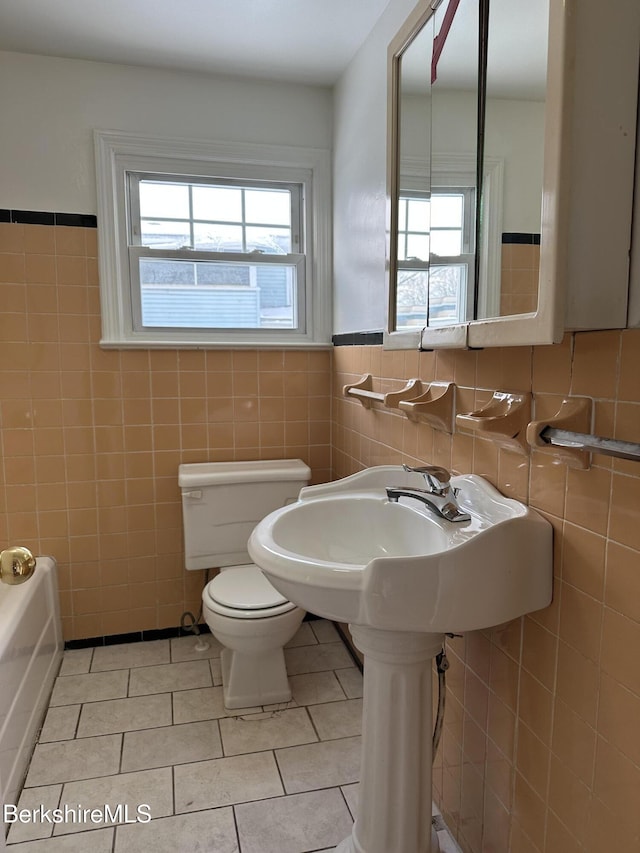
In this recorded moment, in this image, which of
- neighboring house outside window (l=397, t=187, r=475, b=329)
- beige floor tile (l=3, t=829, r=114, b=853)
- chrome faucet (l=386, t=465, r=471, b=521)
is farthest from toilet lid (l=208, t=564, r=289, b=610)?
neighboring house outside window (l=397, t=187, r=475, b=329)

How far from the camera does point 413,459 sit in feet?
5.62

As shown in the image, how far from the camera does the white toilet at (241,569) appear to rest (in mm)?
1969

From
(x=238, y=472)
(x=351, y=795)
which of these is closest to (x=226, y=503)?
(x=238, y=472)

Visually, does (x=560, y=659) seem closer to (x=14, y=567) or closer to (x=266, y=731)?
(x=14, y=567)

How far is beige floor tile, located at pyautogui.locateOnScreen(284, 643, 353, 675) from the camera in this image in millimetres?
2305

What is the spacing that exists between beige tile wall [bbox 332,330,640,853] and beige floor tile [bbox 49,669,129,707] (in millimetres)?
1288

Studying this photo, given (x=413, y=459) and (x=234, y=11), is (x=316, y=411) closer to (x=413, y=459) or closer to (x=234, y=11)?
(x=413, y=459)

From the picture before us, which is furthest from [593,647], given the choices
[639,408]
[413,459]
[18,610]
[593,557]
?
[18,610]

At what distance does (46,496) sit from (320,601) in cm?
169

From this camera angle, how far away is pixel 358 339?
2.21m

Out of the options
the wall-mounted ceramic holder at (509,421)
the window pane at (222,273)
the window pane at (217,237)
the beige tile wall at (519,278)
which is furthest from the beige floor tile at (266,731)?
the window pane at (217,237)

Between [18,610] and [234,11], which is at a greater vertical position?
[234,11]

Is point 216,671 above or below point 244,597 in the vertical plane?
below

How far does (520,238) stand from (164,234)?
1.79 metres
